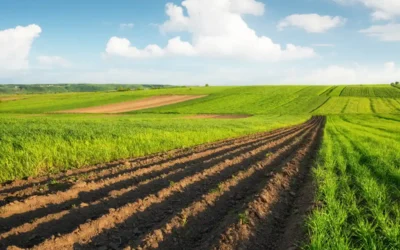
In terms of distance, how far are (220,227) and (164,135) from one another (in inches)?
575

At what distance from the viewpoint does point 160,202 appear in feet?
29.5

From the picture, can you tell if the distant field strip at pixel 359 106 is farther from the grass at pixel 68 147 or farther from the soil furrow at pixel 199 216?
the soil furrow at pixel 199 216

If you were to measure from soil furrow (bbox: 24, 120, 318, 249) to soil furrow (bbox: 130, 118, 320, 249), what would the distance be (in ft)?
2.46

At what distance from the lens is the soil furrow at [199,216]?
6.68 meters

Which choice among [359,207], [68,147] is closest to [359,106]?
[68,147]

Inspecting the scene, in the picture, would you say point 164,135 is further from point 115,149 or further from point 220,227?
point 220,227

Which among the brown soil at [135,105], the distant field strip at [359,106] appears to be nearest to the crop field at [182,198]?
the distant field strip at [359,106]

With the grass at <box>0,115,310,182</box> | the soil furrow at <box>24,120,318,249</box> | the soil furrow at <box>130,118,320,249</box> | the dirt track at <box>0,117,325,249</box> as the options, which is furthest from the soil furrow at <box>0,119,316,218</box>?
the grass at <box>0,115,310,182</box>

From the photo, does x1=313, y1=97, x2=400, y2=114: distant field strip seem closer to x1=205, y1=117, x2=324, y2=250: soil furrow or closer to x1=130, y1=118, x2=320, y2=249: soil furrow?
x1=130, y1=118, x2=320, y2=249: soil furrow

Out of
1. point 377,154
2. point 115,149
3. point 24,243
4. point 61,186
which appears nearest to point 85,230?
point 24,243

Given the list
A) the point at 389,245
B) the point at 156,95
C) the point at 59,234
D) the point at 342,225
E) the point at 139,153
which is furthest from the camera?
the point at 156,95

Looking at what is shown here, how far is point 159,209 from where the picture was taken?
855 cm

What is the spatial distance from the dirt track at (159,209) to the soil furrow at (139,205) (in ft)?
0.07

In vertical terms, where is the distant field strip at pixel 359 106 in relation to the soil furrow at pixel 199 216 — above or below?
below
